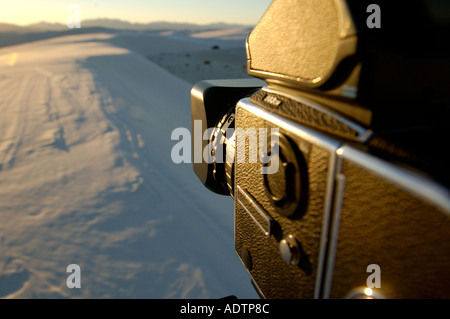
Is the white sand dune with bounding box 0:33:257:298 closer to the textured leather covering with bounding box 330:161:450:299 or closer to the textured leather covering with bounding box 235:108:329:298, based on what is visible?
the textured leather covering with bounding box 235:108:329:298

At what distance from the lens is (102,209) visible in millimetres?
1710

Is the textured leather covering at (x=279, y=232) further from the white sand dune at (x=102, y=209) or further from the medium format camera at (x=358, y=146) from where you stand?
the white sand dune at (x=102, y=209)

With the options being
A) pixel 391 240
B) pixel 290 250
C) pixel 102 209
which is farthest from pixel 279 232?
pixel 102 209

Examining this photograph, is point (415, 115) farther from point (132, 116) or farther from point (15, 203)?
point (132, 116)

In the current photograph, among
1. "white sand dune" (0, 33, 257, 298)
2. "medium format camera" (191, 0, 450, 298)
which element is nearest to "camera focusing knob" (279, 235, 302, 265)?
"medium format camera" (191, 0, 450, 298)

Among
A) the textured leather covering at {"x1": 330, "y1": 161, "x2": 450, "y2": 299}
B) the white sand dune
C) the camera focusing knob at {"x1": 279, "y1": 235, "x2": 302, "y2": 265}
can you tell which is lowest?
the white sand dune

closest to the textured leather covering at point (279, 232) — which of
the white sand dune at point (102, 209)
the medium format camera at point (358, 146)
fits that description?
the medium format camera at point (358, 146)

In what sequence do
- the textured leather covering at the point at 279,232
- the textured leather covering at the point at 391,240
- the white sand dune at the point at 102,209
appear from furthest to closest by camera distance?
the white sand dune at the point at 102,209, the textured leather covering at the point at 279,232, the textured leather covering at the point at 391,240

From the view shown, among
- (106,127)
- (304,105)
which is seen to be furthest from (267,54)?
(106,127)

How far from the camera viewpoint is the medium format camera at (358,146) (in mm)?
288

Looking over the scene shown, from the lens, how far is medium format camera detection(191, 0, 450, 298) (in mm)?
288

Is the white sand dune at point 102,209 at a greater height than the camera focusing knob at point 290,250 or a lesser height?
lesser

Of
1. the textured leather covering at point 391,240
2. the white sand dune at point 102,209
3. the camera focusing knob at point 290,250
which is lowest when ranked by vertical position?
the white sand dune at point 102,209
